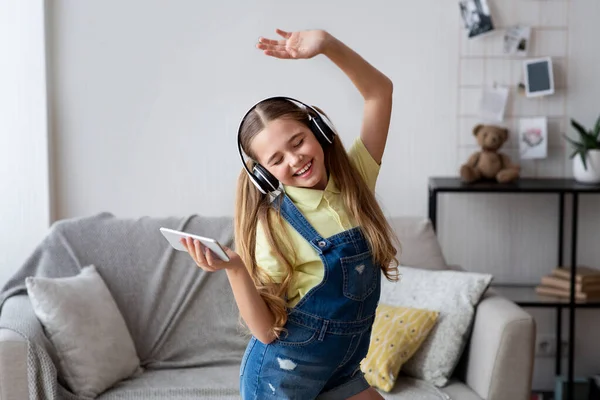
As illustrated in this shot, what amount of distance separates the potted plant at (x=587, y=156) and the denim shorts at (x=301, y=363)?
1.90 m

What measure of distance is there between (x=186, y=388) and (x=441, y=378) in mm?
775

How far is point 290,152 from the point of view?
1.64 metres

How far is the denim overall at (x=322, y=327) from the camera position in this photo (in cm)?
165

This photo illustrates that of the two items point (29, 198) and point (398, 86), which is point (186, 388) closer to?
point (29, 198)

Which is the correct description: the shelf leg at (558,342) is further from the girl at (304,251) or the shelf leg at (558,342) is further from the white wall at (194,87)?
the girl at (304,251)

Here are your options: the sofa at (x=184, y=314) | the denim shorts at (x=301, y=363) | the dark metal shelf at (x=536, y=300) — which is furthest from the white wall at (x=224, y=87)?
the denim shorts at (x=301, y=363)

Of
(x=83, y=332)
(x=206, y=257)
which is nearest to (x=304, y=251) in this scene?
(x=206, y=257)

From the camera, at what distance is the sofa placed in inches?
95.1

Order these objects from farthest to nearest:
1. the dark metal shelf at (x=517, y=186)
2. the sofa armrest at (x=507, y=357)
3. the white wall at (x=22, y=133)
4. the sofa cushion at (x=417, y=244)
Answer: the white wall at (x=22, y=133)
the dark metal shelf at (x=517, y=186)
the sofa cushion at (x=417, y=244)
the sofa armrest at (x=507, y=357)

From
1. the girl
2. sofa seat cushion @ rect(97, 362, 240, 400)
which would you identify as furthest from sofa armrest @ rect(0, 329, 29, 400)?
the girl

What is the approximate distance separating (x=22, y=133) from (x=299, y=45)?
1.98m

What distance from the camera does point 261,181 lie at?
Answer: 167 centimetres

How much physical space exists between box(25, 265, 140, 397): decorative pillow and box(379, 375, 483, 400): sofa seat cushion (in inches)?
32.7

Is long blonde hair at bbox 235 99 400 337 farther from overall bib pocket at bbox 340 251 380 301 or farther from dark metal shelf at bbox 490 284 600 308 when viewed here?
dark metal shelf at bbox 490 284 600 308
